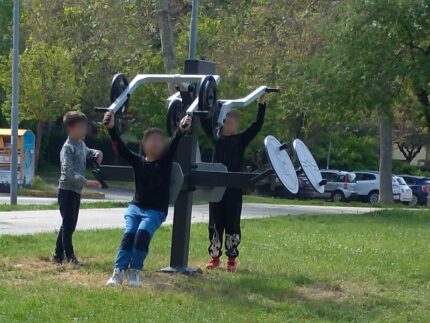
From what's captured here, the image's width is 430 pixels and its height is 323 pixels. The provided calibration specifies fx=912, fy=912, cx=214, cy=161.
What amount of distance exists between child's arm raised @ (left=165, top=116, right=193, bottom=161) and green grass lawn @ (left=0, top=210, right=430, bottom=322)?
1.21 meters

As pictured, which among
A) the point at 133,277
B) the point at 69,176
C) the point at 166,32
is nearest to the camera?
the point at 133,277

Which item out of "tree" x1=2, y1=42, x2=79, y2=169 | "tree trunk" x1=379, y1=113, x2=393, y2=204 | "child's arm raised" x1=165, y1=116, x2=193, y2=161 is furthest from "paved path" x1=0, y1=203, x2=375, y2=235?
"tree" x1=2, y1=42, x2=79, y2=169

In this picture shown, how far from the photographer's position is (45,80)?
3906 centimetres

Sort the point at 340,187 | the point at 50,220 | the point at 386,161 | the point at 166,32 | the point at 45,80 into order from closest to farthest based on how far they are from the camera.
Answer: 1. the point at 50,220
2. the point at 166,32
3. the point at 386,161
4. the point at 45,80
5. the point at 340,187

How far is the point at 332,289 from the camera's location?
346 inches

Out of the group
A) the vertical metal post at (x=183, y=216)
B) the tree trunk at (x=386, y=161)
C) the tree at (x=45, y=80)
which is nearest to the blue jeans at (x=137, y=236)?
the vertical metal post at (x=183, y=216)

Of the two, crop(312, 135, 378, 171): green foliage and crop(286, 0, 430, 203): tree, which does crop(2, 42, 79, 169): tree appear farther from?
crop(312, 135, 378, 171): green foliage

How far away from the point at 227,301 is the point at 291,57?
22063mm

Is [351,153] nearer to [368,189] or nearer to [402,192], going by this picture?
[368,189]

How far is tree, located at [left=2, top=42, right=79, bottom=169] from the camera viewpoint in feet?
126

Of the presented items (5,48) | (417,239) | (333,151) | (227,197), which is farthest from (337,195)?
(227,197)

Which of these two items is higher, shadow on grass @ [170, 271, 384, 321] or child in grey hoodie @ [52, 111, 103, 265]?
child in grey hoodie @ [52, 111, 103, 265]

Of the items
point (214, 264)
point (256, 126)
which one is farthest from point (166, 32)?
point (214, 264)

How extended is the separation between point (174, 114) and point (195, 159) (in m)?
0.52
